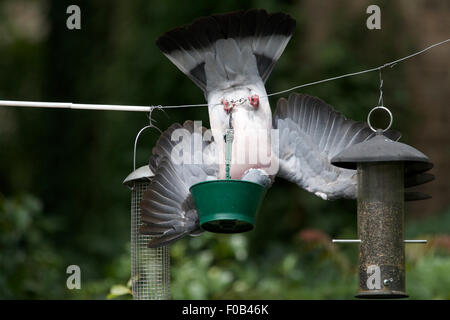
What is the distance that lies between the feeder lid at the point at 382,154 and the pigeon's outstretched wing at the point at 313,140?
111 centimetres

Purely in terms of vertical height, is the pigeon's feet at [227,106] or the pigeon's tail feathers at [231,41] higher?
the pigeon's tail feathers at [231,41]

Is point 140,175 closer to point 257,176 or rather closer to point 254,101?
point 257,176

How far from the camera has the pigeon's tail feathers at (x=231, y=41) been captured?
6.58 metres

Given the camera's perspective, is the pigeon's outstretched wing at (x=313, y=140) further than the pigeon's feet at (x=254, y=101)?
Yes

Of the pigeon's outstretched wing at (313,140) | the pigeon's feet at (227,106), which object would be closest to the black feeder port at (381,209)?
the pigeon's outstretched wing at (313,140)

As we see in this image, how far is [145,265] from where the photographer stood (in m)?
6.98

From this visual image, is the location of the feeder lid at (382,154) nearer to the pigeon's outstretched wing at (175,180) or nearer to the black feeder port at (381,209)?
the black feeder port at (381,209)

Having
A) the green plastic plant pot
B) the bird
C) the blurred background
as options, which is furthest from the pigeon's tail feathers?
the blurred background

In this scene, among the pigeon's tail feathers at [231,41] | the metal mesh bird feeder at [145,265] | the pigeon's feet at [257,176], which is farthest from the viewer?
the metal mesh bird feeder at [145,265]

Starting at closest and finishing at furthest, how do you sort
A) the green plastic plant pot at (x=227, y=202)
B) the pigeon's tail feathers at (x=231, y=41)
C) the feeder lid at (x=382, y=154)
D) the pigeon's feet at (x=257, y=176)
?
the feeder lid at (x=382, y=154) < the green plastic plant pot at (x=227, y=202) < the pigeon's feet at (x=257, y=176) < the pigeon's tail feathers at (x=231, y=41)

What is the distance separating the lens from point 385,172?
5.94 metres

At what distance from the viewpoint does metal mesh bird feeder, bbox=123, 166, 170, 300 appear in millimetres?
6891

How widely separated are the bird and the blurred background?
85.0 inches
